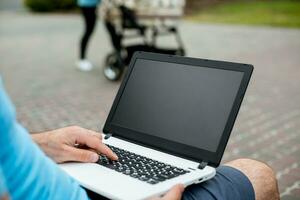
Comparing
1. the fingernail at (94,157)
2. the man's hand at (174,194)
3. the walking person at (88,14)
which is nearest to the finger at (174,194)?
the man's hand at (174,194)

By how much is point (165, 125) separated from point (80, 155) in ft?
1.12

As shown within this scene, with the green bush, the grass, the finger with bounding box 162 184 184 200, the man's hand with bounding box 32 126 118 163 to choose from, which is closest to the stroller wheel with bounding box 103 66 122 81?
the man's hand with bounding box 32 126 118 163

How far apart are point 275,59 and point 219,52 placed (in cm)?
147

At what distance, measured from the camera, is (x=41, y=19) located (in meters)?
22.3

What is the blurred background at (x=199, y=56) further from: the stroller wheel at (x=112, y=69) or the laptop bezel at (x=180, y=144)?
the laptop bezel at (x=180, y=144)

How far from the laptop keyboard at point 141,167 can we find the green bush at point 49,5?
24.2 m

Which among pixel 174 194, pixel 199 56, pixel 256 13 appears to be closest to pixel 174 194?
pixel 174 194

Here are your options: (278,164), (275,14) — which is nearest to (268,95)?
(278,164)

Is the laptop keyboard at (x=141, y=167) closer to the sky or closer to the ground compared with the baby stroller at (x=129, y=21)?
closer to the sky

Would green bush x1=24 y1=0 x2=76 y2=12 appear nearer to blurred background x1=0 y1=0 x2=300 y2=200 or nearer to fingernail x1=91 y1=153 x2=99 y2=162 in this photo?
blurred background x1=0 y1=0 x2=300 y2=200

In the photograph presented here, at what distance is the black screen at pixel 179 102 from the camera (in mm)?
1990

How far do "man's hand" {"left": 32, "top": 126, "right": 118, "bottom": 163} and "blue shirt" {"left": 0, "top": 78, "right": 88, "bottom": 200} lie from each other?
45 cm

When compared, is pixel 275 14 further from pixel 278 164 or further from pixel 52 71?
pixel 278 164

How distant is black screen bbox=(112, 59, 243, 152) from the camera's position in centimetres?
199
